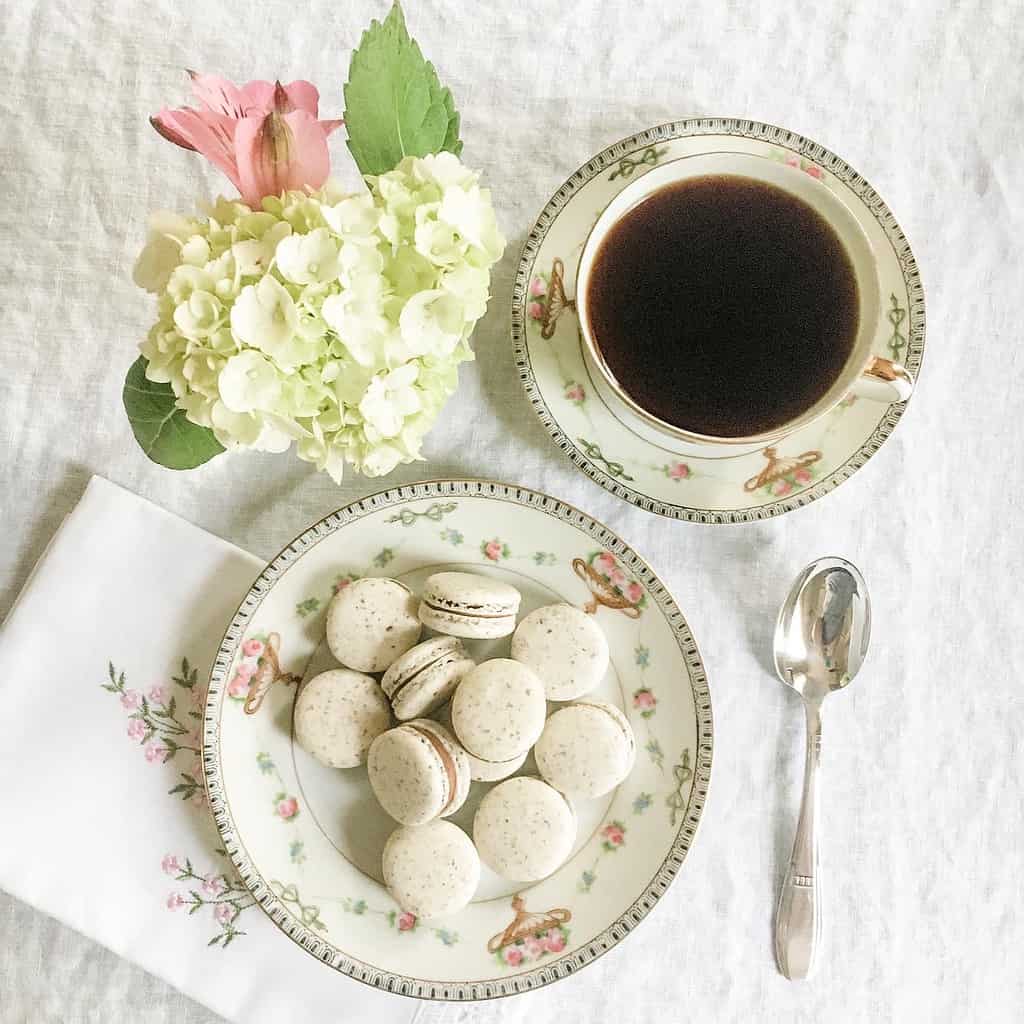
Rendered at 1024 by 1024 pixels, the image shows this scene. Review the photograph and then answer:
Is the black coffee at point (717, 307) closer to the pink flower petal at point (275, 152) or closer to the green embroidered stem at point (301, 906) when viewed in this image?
the pink flower petal at point (275, 152)

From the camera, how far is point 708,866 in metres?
0.95

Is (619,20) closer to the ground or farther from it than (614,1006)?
farther from it

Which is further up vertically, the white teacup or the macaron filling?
the white teacup

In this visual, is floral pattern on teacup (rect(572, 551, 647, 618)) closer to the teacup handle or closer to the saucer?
the saucer

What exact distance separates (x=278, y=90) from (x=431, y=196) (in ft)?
0.39

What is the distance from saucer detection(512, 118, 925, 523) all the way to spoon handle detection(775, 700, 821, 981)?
228mm

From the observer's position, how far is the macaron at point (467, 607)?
86 cm

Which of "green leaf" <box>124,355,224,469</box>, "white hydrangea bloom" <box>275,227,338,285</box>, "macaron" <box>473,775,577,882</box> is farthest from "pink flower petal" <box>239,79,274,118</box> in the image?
"macaron" <box>473,775,577,882</box>

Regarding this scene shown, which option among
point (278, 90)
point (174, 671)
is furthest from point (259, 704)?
point (278, 90)

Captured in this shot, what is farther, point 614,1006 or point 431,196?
point 614,1006

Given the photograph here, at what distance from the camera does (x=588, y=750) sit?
2.91 feet

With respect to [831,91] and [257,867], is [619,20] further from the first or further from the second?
[257,867]

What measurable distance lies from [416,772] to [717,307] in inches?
18.0

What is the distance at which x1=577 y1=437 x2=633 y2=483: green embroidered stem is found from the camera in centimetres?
88
